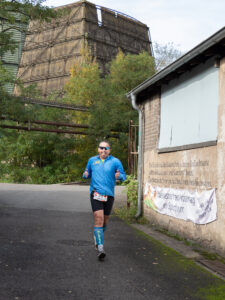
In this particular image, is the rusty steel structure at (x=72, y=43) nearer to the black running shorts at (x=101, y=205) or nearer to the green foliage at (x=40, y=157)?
the green foliage at (x=40, y=157)

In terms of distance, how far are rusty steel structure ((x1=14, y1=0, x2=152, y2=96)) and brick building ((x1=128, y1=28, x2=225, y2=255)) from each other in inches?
1546

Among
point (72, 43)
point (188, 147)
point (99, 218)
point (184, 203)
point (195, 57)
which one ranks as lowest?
point (99, 218)

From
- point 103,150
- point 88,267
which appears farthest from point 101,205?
point 88,267

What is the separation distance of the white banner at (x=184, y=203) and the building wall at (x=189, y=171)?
112 millimetres

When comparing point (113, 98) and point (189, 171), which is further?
point (113, 98)

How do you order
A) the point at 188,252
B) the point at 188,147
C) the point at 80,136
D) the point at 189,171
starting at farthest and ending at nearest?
the point at 80,136 < the point at 188,147 < the point at 189,171 < the point at 188,252

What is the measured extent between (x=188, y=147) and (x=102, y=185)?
116 inches

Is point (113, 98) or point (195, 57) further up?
point (113, 98)

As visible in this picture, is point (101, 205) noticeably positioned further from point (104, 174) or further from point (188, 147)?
point (188, 147)

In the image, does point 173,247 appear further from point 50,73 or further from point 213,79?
point 50,73

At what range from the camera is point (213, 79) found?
827 centimetres

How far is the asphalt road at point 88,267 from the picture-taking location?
5.10m

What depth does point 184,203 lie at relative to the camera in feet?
30.1

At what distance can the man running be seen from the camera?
22.6 ft
